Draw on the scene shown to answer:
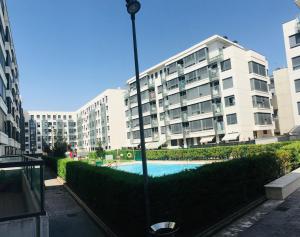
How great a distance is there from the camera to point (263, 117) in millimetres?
47031

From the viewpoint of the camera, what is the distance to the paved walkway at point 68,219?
955 centimetres

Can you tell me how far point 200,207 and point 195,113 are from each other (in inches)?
1711

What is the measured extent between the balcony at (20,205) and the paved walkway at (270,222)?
5.13 m

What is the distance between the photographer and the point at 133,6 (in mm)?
7602

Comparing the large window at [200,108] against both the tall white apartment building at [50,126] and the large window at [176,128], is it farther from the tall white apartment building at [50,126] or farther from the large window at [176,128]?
the tall white apartment building at [50,126]

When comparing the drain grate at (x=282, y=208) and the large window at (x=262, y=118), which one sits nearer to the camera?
the drain grate at (x=282, y=208)

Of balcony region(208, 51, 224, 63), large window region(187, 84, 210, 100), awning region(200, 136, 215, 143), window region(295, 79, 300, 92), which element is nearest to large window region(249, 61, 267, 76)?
balcony region(208, 51, 224, 63)

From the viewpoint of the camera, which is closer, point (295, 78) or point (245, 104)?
point (295, 78)

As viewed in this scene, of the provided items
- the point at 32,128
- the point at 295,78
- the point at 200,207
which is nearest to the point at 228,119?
the point at 295,78

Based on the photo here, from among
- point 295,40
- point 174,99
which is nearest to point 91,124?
point 174,99

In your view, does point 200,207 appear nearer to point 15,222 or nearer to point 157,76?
point 15,222

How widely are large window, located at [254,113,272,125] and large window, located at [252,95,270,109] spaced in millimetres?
1424

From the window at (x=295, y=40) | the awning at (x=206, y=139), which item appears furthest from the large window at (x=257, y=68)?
the awning at (x=206, y=139)

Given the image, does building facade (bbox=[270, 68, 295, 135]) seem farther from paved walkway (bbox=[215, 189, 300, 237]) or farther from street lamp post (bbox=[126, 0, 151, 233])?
street lamp post (bbox=[126, 0, 151, 233])
